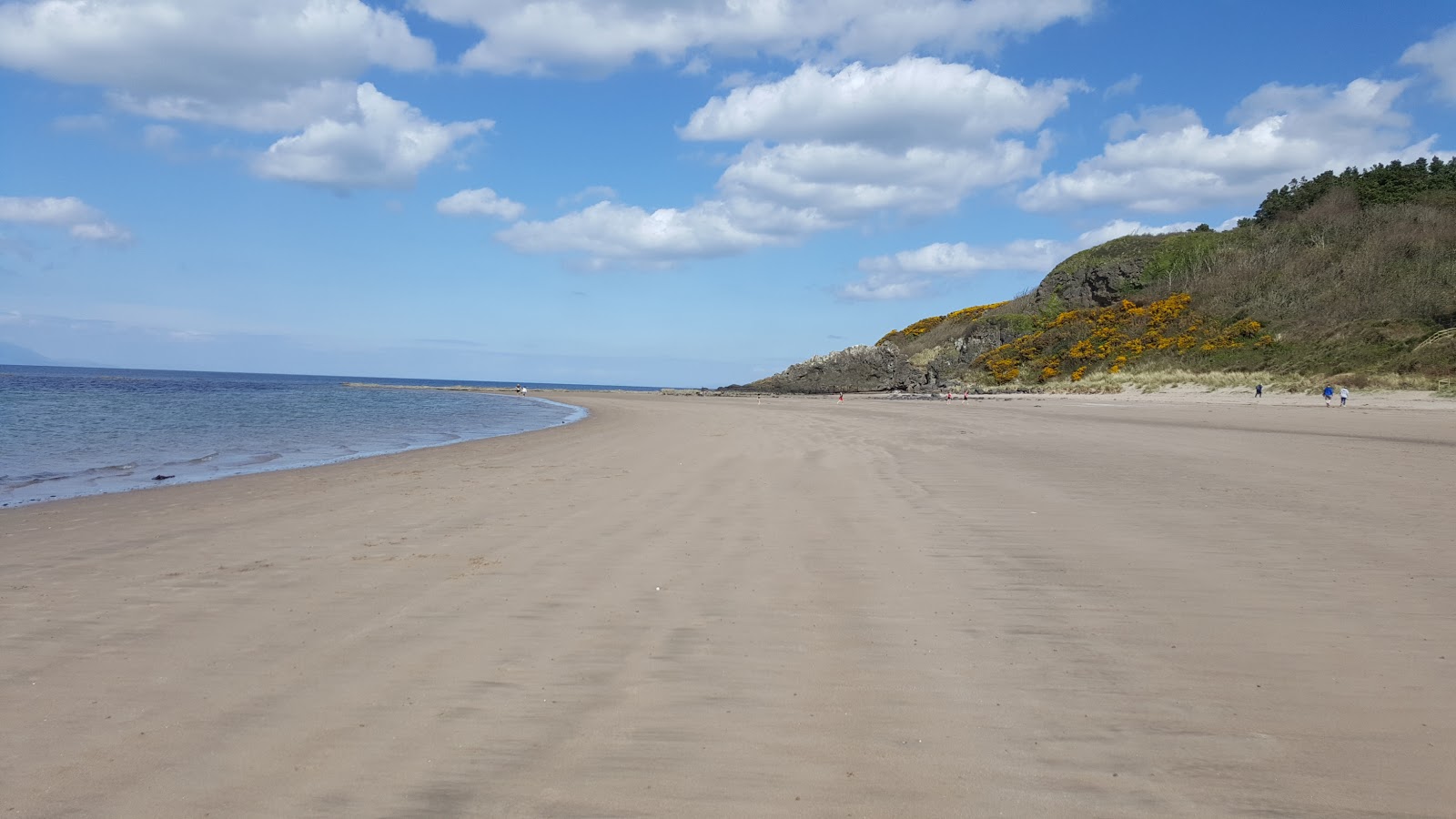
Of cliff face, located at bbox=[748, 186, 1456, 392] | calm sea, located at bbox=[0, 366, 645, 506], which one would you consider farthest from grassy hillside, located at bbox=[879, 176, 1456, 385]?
calm sea, located at bbox=[0, 366, 645, 506]

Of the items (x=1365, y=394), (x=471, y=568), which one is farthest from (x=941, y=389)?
(x=471, y=568)

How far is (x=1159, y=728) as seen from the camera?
3.51 metres

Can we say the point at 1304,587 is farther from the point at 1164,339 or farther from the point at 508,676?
the point at 1164,339

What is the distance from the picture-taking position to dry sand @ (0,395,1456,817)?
3.06 m

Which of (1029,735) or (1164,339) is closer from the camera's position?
(1029,735)

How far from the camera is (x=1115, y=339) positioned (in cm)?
4703

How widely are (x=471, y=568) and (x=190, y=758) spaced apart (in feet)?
10.1

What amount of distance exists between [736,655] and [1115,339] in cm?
4809

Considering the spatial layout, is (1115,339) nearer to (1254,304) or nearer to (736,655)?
(1254,304)

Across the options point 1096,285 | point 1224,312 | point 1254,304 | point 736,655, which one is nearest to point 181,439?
point 736,655

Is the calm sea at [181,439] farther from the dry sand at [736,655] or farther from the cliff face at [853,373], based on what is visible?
the cliff face at [853,373]

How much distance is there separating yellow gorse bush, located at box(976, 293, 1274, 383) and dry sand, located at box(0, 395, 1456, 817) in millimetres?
35466

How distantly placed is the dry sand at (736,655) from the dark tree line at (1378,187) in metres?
60.6

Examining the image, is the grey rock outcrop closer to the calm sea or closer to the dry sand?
the calm sea
